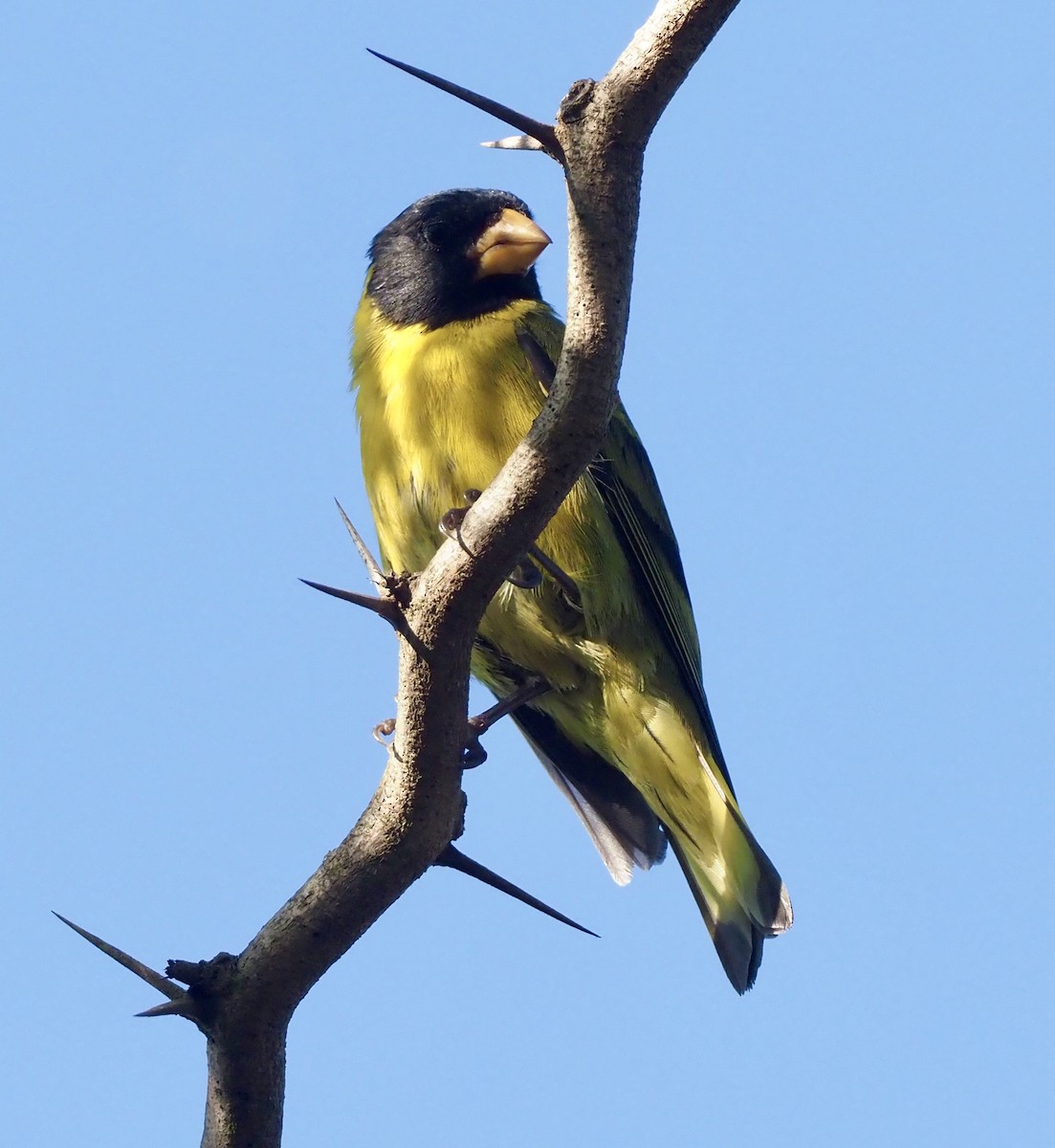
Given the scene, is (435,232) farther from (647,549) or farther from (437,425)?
(647,549)

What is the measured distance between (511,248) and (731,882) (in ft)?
8.15

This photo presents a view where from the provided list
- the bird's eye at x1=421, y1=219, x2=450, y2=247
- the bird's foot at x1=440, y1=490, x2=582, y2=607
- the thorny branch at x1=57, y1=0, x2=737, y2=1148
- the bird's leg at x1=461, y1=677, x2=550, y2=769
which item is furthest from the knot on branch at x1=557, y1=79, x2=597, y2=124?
the bird's eye at x1=421, y1=219, x2=450, y2=247

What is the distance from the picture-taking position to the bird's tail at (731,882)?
4.61 m

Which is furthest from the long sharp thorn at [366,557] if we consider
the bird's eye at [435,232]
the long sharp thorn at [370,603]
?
the bird's eye at [435,232]

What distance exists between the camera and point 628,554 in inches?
188

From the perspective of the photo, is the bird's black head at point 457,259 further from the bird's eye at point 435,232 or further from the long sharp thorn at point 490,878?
the long sharp thorn at point 490,878

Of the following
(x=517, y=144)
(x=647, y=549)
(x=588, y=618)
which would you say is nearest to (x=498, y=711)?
(x=588, y=618)

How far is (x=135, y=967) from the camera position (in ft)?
8.64

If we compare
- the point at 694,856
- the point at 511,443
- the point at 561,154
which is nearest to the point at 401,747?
the point at 561,154

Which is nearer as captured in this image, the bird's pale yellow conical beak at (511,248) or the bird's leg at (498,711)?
the bird's leg at (498,711)

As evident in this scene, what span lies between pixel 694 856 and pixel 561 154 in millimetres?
2986

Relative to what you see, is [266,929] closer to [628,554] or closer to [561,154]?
[561,154]

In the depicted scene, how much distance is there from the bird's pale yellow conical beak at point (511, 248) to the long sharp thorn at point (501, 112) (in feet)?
9.47

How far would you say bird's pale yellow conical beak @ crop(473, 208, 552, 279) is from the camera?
5.26 m
